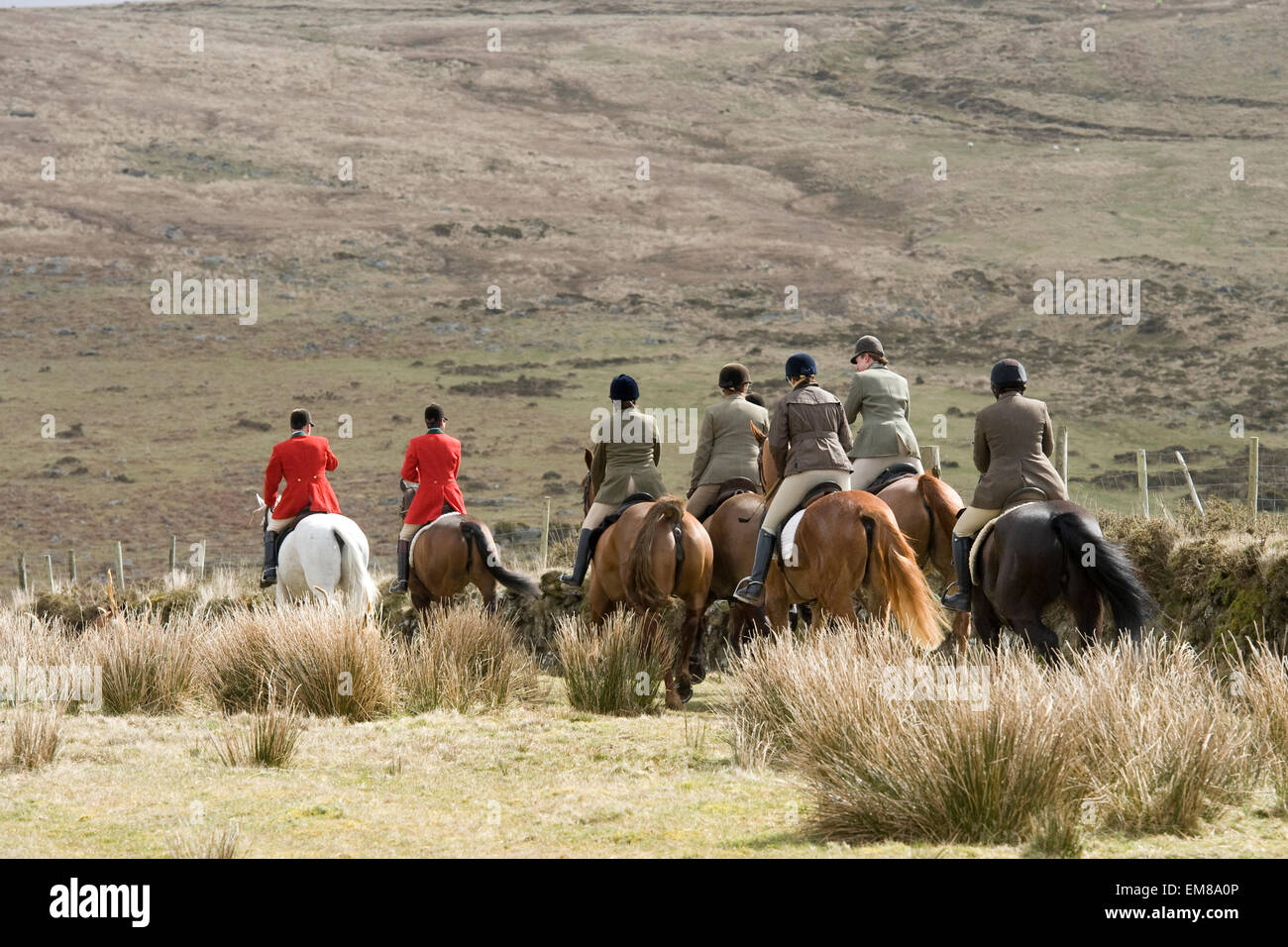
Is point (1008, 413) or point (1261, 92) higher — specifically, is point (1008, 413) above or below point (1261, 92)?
below

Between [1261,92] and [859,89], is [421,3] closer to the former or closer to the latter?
[859,89]

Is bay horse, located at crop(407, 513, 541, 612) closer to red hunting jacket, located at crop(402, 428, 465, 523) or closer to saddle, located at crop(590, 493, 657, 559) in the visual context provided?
red hunting jacket, located at crop(402, 428, 465, 523)

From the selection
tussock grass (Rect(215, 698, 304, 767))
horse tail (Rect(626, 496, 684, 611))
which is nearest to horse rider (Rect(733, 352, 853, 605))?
horse tail (Rect(626, 496, 684, 611))

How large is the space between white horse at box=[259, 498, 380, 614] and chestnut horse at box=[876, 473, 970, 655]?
479 cm

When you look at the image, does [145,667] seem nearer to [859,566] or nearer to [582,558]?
[582,558]

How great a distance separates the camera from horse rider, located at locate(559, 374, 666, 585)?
12.3m

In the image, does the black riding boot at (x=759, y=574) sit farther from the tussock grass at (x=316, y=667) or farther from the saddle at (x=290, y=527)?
the saddle at (x=290, y=527)

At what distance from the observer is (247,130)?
91750mm

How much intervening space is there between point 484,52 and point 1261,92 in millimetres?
60589

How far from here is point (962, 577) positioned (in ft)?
34.0

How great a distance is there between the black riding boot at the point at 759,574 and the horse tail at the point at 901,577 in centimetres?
108

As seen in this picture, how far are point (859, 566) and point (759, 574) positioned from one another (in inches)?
42.7

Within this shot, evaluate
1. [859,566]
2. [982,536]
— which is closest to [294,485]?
[859,566]

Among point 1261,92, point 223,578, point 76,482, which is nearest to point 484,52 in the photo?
point 1261,92
